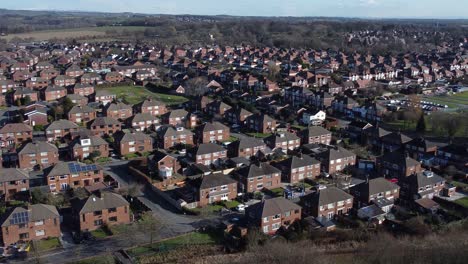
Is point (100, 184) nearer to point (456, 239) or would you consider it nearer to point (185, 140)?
point (185, 140)

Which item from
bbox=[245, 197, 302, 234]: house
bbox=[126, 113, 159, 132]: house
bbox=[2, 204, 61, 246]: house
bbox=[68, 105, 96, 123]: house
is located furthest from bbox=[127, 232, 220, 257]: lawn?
bbox=[68, 105, 96, 123]: house

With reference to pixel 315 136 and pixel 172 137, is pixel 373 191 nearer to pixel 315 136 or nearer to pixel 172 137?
pixel 315 136

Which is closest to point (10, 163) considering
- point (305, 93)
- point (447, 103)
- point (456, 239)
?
point (456, 239)

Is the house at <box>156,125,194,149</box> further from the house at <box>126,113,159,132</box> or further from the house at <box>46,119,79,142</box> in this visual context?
the house at <box>46,119,79,142</box>

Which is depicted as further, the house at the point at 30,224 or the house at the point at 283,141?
the house at the point at 283,141

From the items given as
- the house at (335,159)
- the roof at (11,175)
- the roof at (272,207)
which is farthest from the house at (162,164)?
the house at (335,159)

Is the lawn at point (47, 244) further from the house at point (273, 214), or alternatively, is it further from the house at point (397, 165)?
the house at point (397, 165)

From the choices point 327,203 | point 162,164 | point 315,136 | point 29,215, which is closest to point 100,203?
point 29,215
